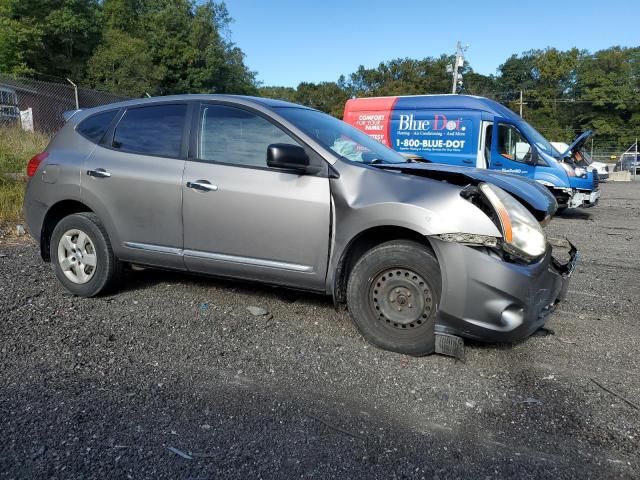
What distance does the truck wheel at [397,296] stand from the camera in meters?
3.56

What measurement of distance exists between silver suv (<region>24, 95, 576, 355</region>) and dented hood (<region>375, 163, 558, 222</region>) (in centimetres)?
1

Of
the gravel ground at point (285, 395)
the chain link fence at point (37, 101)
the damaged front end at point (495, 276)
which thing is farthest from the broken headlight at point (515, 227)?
the chain link fence at point (37, 101)

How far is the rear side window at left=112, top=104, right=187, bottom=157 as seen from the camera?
4516 millimetres

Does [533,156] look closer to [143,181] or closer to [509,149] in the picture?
[509,149]

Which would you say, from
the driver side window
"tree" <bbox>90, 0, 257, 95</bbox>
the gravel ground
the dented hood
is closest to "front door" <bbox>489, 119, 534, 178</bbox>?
the driver side window

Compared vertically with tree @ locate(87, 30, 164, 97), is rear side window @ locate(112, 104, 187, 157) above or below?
below

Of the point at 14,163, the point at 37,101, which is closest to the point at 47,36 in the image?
the point at 37,101

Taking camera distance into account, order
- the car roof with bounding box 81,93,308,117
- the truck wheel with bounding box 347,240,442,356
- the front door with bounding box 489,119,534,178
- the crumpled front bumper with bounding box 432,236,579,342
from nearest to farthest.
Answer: the crumpled front bumper with bounding box 432,236,579,342 < the truck wheel with bounding box 347,240,442,356 < the car roof with bounding box 81,93,308,117 < the front door with bounding box 489,119,534,178

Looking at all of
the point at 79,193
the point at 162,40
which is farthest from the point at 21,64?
the point at 79,193

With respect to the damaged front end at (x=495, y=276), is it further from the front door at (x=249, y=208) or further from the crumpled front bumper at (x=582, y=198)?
the crumpled front bumper at (x=582, y=198)

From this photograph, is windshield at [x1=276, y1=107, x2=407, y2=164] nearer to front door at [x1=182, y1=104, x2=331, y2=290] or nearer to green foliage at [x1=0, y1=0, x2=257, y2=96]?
front door at [x1=182, y1=104, x2=331, y2=290]

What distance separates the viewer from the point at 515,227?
3.41m

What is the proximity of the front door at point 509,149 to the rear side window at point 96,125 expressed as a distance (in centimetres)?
951

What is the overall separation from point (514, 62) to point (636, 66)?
2584 cm
